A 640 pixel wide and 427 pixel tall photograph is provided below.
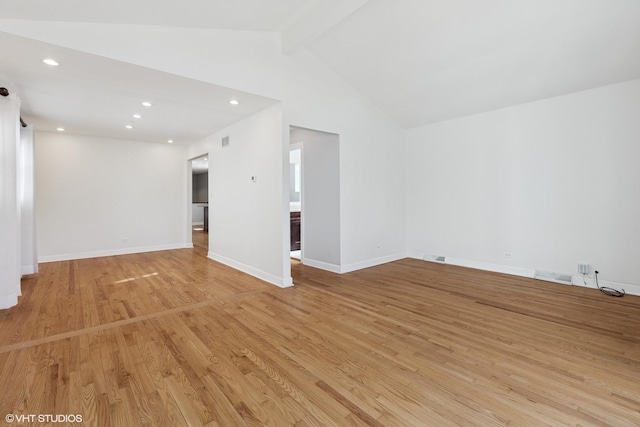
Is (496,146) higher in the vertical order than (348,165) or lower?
higher

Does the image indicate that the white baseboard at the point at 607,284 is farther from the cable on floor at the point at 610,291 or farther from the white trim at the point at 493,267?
the white trim at the point at 493,267

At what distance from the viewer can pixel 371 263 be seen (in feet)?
17.6

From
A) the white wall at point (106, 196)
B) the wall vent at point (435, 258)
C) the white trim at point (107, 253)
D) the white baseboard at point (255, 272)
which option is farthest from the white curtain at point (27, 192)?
the wall vent at point (435, 258)

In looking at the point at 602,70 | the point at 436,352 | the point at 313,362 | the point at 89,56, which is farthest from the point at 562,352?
the point at 89,56

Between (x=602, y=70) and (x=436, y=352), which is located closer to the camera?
(x=436, y=352)

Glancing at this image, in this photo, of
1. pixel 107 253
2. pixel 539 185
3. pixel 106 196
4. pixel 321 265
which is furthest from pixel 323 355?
pixel 106 196

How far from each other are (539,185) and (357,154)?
2.85 metres

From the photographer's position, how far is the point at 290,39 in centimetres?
379

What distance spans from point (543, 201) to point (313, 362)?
4302mm

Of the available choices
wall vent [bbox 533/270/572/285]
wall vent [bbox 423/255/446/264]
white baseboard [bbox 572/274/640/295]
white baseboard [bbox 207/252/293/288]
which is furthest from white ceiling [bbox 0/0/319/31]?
white baseboard [bbox 572/274/640/295]

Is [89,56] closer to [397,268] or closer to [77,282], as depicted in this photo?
[77,282]

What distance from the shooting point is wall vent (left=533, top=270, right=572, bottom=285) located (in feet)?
13.6

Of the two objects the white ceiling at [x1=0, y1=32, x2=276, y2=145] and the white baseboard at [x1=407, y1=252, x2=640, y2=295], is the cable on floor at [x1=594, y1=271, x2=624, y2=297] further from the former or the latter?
the white ceiling at [x1=0, y1=32, x2=276, y2=145]

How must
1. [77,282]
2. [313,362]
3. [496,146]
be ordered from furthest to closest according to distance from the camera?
[496,146] → [77,282] → [313,362]
